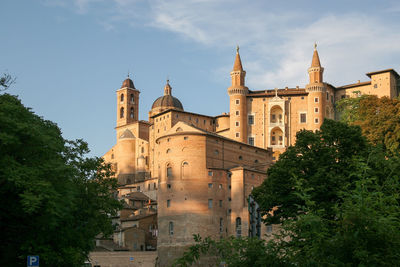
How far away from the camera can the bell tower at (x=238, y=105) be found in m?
91.8

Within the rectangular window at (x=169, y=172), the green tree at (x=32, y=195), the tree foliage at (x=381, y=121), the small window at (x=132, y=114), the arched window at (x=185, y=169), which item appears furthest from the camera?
the small window at (x=132, y=114)

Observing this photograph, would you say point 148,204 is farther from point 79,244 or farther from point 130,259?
point 79,244

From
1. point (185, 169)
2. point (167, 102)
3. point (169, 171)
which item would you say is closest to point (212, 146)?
point (185, 169)

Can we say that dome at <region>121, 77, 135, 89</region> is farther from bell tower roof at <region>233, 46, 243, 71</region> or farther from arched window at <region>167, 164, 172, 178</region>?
arched window at <region>167, 164, 172, 178</region>

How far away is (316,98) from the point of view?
9006cm

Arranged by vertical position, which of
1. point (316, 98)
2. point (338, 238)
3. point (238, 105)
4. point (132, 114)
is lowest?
point (338, 238)

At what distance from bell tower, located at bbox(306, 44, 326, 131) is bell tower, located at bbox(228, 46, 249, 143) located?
9975 millimetres

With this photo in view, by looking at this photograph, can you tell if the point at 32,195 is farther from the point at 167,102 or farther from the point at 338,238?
the point at 167,102

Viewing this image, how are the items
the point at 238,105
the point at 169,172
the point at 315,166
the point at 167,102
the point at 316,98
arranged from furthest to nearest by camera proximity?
the point at 167,102 → the point at 238,105 → the point at 316,98 → the point at 169,172 → the point at 315,166

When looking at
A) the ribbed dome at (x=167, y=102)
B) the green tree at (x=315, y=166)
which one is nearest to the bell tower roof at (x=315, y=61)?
the ribbed dome at (x=167, y=102)

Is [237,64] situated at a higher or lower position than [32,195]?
higher

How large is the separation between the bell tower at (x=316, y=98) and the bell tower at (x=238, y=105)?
998 cm

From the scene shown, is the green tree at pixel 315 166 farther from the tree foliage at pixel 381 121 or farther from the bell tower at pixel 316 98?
the bell tower at pixel 316 98

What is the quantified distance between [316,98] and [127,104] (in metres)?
40.0
